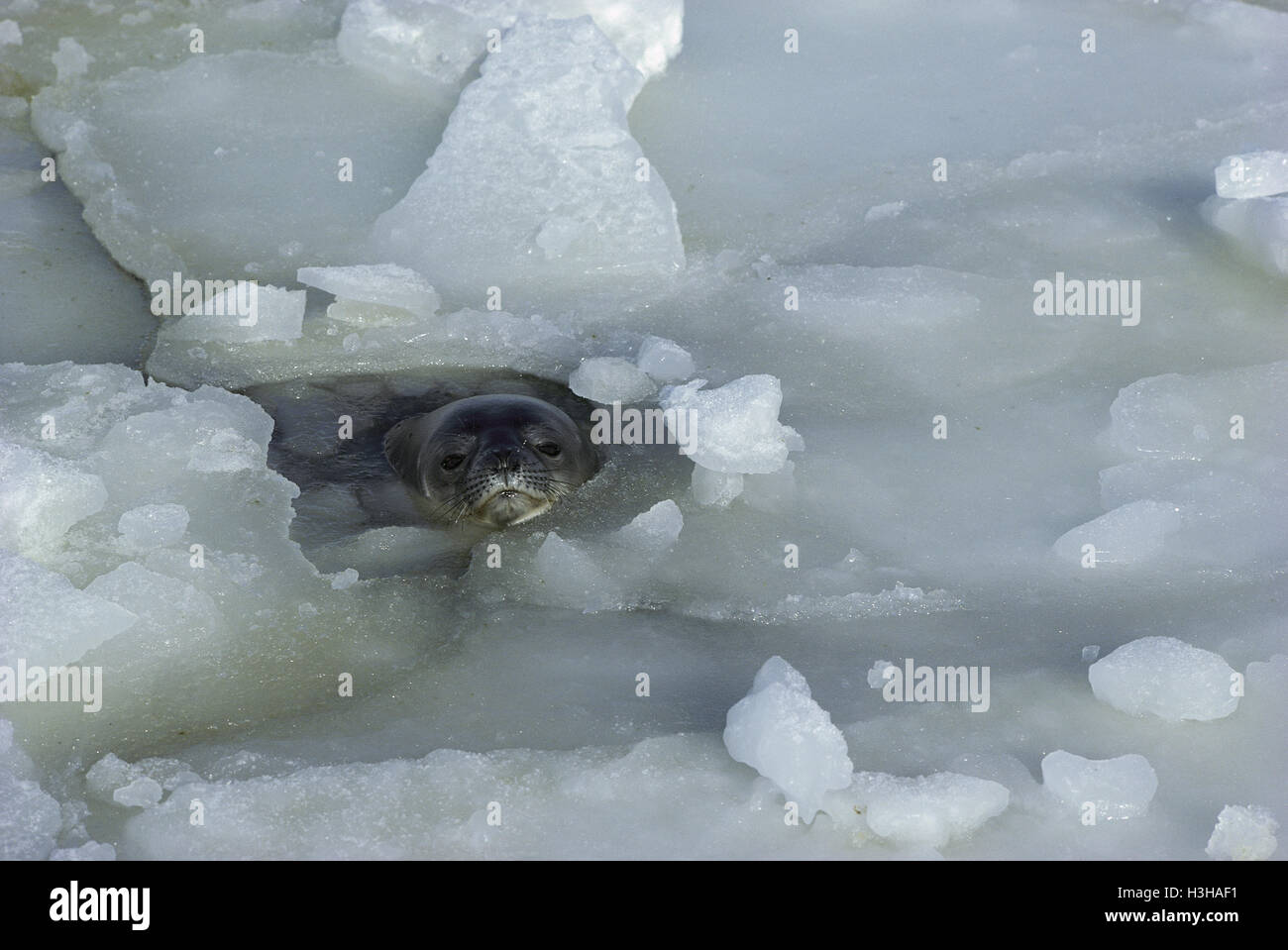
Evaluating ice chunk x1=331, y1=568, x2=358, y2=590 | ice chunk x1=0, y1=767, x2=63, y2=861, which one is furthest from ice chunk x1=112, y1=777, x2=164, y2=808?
ice chunk x1=331, y1=568, x2=358, y2=590

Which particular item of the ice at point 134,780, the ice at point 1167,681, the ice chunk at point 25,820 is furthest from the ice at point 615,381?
the ice chunk at point 25,820

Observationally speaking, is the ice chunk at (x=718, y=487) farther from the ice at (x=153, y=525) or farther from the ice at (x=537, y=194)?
the ice at (x=153, y=525)

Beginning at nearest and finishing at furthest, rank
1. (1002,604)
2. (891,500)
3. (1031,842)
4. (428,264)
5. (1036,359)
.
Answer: (1031,842) → (1002,604) → (891,500) → (1036,359) → (428,264)

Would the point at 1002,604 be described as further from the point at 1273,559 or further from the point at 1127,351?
the point at 1127,351

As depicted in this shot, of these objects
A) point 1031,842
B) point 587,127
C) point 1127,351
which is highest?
point 587,127

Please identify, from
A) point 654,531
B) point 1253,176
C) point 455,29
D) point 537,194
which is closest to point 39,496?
point 654,531

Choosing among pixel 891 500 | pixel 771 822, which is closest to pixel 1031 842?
pixel 771 822

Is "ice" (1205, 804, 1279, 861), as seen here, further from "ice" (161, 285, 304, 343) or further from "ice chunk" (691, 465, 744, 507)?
"ice" (161, 285, 304, 343)
